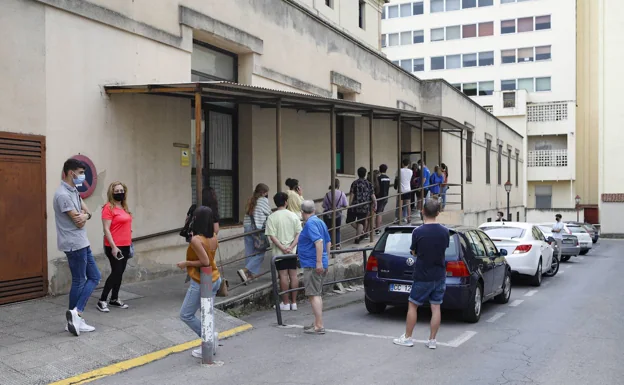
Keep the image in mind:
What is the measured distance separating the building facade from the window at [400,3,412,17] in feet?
136

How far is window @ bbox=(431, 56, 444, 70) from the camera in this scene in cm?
5591

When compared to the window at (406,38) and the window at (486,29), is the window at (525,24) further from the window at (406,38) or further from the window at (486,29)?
the window at (406,38)

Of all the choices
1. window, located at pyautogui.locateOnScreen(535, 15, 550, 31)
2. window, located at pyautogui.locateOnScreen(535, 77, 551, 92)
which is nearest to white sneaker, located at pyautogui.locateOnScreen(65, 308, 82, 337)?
window, located at pyautogui.locateOnScreen(535, 77, 551, 92)

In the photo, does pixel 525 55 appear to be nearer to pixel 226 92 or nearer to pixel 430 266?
pixel 226 92

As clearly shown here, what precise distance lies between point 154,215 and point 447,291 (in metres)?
5.22

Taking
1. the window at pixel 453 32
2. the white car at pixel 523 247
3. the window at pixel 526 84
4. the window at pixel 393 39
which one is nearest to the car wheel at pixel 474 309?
the white car at pixel 523 247

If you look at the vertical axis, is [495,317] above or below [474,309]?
below

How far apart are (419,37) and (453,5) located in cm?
410

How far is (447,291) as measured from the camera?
29.0 feet

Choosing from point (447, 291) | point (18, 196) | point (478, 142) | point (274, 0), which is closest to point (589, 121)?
point (478, 142)

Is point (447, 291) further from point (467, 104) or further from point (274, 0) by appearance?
point (467, 104)

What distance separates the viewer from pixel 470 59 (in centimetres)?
5503

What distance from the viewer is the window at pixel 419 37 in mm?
56594

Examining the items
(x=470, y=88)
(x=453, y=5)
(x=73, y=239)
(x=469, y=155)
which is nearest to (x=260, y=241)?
(x=73, y=239)
